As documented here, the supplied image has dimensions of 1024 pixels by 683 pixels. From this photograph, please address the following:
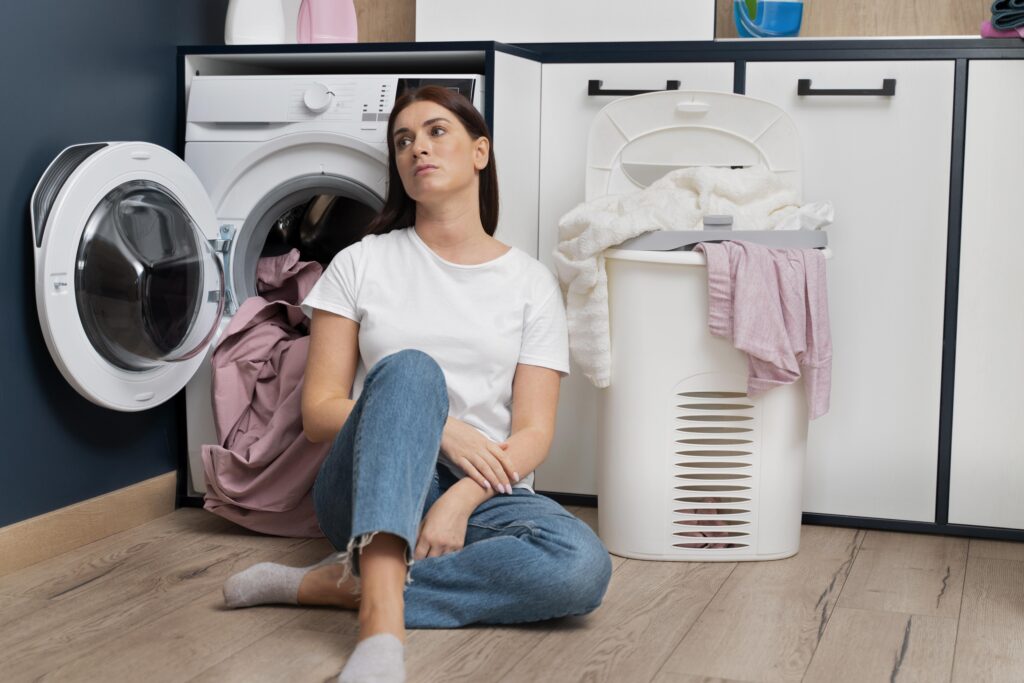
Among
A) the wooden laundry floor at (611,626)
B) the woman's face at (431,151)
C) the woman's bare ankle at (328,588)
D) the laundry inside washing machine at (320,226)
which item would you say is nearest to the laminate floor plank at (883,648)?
the wooden laundry floor at (611,626)

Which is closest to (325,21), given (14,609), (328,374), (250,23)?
(250,23)

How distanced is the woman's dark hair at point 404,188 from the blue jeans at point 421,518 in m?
0.43

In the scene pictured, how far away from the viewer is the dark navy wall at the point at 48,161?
190 centimetres

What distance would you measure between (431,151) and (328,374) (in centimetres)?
38

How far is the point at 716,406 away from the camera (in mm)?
2021

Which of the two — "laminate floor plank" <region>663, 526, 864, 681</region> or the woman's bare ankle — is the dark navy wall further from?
"laminate floor plank" <region>663, 526, 864, 681</region>

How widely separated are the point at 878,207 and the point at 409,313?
3.17ft

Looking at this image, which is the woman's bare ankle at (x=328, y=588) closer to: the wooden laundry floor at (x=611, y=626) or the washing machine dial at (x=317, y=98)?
the wooden laundry floor at (x=611, y=626)

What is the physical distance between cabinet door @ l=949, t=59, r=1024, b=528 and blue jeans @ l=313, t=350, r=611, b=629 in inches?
35.1

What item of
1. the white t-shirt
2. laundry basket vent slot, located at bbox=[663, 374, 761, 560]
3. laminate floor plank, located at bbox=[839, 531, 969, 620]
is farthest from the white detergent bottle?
laminate floor plank, located at bbox=[839, 531, 969, 620]

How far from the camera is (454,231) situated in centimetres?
187

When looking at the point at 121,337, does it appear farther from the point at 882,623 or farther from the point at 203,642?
the point at 882,623

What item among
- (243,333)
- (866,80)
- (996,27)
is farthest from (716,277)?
(243,333)

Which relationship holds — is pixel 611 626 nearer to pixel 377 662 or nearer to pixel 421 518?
pixel 421 518
